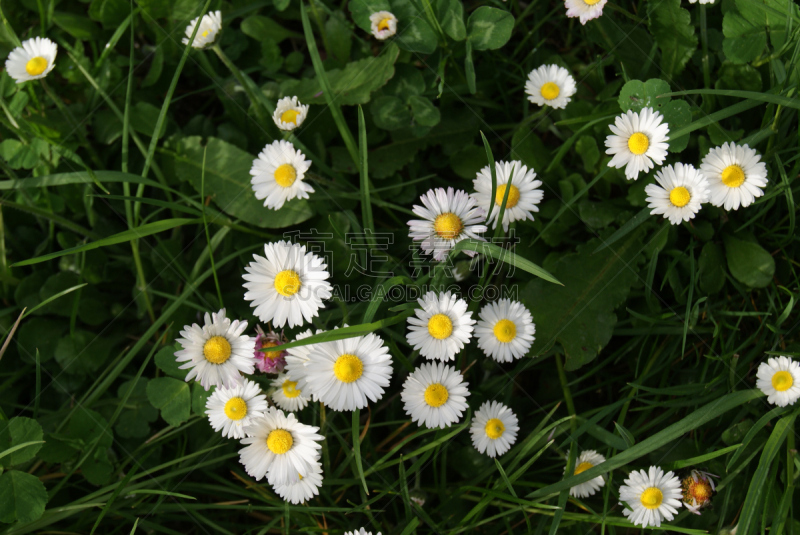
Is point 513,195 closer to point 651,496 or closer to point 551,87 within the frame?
point 551,87

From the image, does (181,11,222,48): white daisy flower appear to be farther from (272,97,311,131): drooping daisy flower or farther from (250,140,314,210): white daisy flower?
(250,140,314,210): white daisy flower

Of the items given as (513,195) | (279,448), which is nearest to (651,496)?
(513,195)

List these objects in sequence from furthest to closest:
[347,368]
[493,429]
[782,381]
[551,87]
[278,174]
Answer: [551,87] → [278,174] → [493,429] → [782,381] → [347,368]

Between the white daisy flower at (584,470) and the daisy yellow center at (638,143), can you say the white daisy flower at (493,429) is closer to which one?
the white daisy flower at (584,470)

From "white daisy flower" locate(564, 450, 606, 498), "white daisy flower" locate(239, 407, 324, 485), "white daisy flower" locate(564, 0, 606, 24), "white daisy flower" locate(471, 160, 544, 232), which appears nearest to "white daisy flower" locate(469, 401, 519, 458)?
"white daisy flower" locate(564, 450, 606, 498)

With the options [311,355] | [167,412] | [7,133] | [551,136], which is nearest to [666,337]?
[551,136]

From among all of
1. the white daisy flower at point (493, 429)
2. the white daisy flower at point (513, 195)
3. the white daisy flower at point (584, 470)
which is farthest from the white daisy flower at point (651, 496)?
the white daisy flower at point (513, 195)
